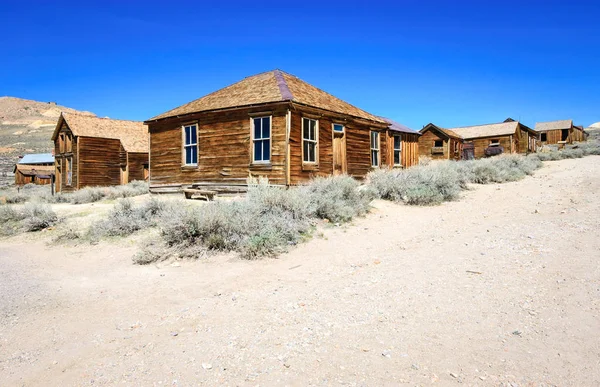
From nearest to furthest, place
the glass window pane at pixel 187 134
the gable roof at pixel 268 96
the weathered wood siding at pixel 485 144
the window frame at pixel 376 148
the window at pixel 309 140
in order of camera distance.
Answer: the gable roof at pixel 268 96 < the window at pixel 309 140 < the glass window pane at pixel 187 134 < the window frame at pixel 376 148 < the weathered wood siding at pixel 485 144

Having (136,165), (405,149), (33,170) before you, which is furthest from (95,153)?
(405,149)

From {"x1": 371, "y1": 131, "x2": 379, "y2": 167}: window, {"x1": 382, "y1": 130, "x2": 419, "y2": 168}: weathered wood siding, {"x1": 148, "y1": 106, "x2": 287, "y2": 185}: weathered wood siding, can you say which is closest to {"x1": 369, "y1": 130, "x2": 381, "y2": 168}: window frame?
{"x1": 371, "y1": 131, "x2": 379, "y2": 167}: window

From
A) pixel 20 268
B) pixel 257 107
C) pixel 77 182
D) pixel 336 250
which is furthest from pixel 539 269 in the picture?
pixel 77 182

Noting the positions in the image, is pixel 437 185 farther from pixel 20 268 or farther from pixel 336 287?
pixel 20 268

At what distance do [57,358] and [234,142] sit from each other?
10878mm

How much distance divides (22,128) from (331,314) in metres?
82.4

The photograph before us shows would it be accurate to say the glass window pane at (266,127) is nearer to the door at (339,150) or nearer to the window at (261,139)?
the window at (261,139)

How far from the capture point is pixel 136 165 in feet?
90.3

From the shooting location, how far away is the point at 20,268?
680cm

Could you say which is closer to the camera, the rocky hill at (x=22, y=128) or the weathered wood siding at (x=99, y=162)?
the weathered wood siding at (x=99, y=162)

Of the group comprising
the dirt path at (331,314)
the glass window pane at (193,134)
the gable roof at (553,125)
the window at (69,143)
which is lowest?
the dirt path at (331,314)

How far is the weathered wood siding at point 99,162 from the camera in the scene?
25.5 metres

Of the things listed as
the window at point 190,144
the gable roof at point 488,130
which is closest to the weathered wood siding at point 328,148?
the window at point 190,144

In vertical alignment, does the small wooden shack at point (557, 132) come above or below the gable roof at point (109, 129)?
above
